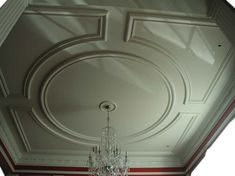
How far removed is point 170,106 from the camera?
545cm

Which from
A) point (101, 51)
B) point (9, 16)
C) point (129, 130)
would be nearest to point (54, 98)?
point (101, 51)

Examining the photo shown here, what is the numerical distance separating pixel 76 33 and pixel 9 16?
153cm

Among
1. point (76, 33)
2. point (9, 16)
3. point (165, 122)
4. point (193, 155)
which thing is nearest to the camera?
point (9, 16)

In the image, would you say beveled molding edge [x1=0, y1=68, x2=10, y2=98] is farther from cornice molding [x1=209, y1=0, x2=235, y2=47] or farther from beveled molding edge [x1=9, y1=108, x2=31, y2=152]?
cornice molding [x1=209, y1=0, x2=235, y2=47]

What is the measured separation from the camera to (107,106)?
17.6 ft

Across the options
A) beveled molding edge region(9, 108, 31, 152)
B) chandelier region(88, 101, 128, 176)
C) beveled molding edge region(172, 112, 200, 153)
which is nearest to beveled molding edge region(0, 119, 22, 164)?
beveled molding edge region(9, 108, 31, 152)

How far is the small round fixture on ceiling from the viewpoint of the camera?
5293mm

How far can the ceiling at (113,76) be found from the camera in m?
3.73

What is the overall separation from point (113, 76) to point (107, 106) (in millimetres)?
877

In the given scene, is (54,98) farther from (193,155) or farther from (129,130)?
(193,155)

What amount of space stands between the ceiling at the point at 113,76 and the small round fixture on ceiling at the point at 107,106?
87 millimetres

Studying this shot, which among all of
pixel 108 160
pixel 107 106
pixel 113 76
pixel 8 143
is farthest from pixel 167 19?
pixel 8 143

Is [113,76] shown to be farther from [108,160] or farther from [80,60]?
[108,160]

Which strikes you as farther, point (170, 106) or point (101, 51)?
point (170, 106)
